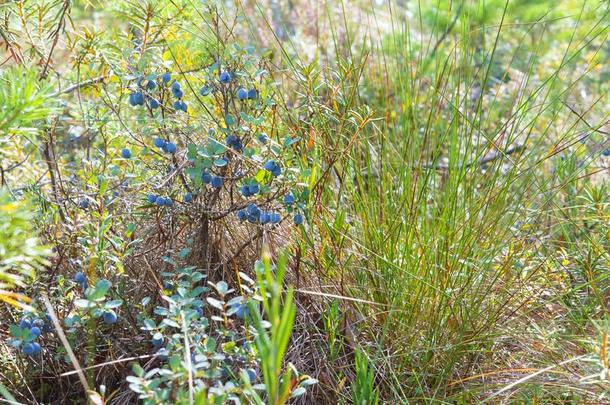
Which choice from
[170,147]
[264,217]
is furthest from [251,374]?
[170,147]

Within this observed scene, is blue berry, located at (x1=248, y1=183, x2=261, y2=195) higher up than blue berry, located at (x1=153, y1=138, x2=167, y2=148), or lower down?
lower down

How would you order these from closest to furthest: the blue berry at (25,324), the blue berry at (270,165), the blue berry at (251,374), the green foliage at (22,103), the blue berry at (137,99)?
the green foliage at (22,103) → the blue berry at (251,374) → the blue berry at (25,324) → the blue berry at (270,165) → the blue berry at (137,99)

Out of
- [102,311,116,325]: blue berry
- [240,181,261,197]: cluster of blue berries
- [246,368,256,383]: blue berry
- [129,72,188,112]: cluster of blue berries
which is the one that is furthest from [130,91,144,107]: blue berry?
[246,368,256,383]: blue berry

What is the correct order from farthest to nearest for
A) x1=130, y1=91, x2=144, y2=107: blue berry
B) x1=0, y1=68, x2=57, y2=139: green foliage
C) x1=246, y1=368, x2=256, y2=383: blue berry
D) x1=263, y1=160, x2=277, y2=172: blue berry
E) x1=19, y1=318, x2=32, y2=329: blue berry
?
x1=130, y1=91, x2=144, y2=107: blue berry < x1=263, y1=160, x2=277, y2=172: blue berry < x1=19, y1=318, x2=32, y2=329: blue berry < x1=246, y1=368, x2=256, y2=383: blue berry < x1=0, y1=68, x2=57, y2=139: green foliage

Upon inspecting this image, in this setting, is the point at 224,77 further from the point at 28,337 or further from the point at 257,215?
the point at 28,337

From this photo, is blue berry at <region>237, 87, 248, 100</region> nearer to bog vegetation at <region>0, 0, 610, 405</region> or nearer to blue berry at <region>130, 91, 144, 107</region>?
bog vegetation at <region>0, 0, 610, 405</region>

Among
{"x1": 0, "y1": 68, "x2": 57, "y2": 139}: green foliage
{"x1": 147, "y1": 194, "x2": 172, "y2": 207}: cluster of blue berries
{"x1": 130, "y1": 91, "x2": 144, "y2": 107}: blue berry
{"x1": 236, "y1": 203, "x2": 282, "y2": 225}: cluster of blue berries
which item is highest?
{"x1": 0, "y1": 68, "x2": 57, "y2": 139}: green foliage

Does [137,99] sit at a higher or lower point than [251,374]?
higher

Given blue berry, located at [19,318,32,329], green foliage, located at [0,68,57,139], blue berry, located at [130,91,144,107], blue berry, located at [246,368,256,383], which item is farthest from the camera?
blue berry, located at [130,91,144,107]

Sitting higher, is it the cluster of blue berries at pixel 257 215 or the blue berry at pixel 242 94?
the blue berry at pixel 242 94

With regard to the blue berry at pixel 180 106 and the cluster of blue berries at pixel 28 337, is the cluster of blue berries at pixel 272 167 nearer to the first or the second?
the blue berry at pixel 180 106

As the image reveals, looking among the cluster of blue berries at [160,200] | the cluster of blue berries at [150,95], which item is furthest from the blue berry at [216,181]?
the cluster of blue berries at [150,95]

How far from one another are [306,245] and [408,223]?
26 centimetres

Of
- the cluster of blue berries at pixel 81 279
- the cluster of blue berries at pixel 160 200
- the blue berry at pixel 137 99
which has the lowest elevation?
the cluster of blue berries at pixel 81 279
